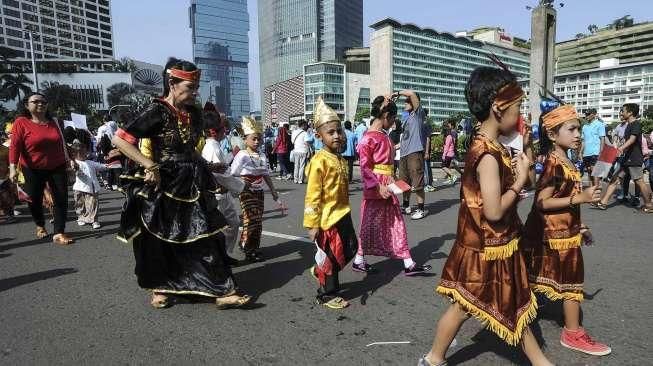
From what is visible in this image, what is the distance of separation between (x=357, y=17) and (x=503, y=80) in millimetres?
192536

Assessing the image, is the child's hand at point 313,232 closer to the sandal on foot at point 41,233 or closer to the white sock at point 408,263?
the white sock at point 408,263

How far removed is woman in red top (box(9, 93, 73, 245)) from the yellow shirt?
4.35 meters

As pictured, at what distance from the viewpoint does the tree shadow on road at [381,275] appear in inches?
156

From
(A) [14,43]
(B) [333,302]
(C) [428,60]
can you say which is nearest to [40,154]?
(B) [333,302]

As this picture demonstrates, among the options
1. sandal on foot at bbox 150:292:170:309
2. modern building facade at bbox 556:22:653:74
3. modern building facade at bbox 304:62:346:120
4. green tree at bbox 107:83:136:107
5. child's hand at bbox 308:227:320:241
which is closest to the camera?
child's hand at bbox 308:227:320:241

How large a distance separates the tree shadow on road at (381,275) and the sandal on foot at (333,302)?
0.68 feet

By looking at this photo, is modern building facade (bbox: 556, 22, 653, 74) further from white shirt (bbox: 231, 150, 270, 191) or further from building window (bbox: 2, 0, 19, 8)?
building window (bbox: 2, 0, 19, 8)

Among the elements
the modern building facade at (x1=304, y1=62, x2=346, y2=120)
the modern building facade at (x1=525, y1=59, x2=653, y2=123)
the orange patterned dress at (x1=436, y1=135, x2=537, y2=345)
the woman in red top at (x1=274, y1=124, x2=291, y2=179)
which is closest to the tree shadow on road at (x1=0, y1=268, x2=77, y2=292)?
the orange patterned dress at (x1=436, y1=135, x2=537, y2=345)

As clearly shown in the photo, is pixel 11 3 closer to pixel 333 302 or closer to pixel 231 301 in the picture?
pixel 231 301

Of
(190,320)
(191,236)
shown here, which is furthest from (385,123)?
(190,320)

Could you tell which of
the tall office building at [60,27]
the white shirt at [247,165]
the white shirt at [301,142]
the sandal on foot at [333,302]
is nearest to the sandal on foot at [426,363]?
the sandal on foot at [333,302]

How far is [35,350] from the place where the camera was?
299cm

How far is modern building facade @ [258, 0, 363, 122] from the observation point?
16388cm

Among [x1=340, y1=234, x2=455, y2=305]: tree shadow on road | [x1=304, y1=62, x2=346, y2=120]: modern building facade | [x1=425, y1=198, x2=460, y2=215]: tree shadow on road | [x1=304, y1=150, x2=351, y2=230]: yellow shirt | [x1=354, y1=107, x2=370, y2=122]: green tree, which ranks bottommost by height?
[x1=425, y1=198, x2=460, y2=215]: tree shadow on road
